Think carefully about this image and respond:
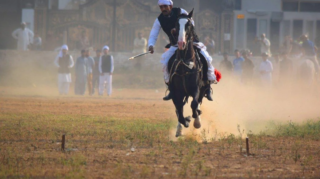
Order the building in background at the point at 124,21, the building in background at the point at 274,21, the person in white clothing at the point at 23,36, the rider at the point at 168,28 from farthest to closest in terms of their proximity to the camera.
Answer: the building in background at the point at 274,21 → the building in background at the point at 124,21 → the person in white clothing at the point at 23,36 → the rider at the point at 168,28

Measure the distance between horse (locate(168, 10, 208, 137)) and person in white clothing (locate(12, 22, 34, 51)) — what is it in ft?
75.1

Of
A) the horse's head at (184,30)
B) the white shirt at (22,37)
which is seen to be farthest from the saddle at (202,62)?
the white shirt at (22,37)

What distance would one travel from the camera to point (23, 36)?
32344mm

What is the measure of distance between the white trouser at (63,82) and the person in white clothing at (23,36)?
738 cm

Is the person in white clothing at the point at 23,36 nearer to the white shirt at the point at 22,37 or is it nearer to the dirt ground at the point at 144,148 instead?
the white shirt at the point at 22,37

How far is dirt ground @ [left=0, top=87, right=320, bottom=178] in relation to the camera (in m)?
7.51

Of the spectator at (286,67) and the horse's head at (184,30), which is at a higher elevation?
the spectator at (286,67)

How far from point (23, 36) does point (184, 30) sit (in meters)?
23.8

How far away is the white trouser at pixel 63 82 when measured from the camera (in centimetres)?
2572

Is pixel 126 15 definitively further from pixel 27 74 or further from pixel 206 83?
pixel 206 83

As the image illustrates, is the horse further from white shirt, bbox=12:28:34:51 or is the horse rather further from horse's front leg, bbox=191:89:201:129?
white shirt, bbox=12:28:34:51

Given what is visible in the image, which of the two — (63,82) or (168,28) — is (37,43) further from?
(168,28)

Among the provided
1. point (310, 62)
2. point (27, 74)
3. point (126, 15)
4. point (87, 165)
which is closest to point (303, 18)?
point (126, 15)

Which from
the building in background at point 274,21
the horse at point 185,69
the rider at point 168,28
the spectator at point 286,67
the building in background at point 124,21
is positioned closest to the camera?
the horse at point 185,69
